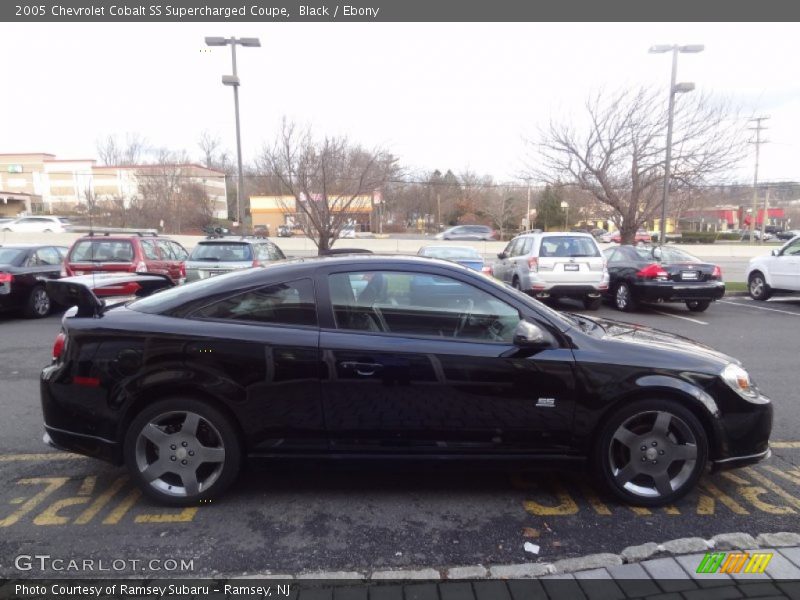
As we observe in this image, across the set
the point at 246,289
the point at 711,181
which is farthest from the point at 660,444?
the point at 711,181

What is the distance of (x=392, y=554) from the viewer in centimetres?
264

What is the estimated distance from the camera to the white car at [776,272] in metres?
11.4

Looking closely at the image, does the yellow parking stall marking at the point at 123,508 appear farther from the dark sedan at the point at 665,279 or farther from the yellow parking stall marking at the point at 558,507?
the dark sedan at the point at 665,279

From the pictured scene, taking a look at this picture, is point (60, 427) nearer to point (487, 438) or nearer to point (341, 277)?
point (341, 277)

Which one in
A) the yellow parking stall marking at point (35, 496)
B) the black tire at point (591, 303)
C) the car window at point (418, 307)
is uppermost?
the car window at point (418, 307)

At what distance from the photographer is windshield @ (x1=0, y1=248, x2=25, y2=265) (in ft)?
31.6

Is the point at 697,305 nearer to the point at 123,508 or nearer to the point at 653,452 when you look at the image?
the point at 653,452

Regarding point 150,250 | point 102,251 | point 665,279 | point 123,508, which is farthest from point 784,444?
point 102,251

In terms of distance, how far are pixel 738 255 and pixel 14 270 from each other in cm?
3773

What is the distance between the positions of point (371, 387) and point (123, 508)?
1.72m

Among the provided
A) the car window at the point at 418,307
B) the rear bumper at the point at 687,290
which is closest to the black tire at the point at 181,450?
the car window at the point at 418,307

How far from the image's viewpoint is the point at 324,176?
14.2 m

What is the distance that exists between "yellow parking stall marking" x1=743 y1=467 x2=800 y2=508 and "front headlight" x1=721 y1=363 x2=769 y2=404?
621 millimetres

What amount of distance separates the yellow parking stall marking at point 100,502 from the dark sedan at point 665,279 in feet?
33.6
